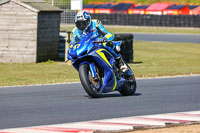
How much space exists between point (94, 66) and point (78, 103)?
27.3 inches

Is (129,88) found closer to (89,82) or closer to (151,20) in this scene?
(89,82)

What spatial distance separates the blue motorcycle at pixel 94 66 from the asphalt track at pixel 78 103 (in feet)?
0.82

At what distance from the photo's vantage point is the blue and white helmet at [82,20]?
32.2 feet

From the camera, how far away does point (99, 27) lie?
10.1 meters

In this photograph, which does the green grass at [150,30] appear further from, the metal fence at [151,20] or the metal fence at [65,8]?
the metal fence at [65,8]

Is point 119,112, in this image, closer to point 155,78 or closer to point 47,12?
point 155,78

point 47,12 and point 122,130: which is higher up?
point 47,12

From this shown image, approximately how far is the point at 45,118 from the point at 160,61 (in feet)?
47.7

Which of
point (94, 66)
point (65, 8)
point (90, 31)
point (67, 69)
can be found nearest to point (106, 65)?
point (94, 66)

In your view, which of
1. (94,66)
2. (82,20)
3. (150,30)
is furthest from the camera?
(150,30)

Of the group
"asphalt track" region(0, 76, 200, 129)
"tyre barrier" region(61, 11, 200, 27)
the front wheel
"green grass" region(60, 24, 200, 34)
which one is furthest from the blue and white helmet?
"tyre barrier" region(61, 11, 200, 27)

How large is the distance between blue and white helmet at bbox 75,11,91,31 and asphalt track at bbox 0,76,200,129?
50.9 inches

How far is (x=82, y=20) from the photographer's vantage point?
9844 millimetres

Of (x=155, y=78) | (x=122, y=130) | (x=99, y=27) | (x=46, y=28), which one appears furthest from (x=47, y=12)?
(x=122, y=130)
